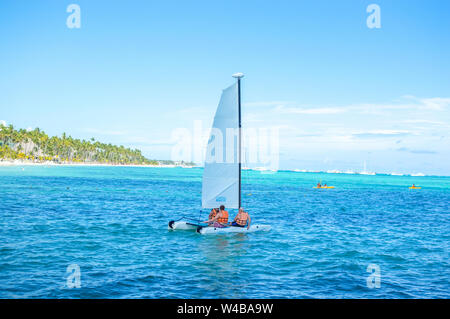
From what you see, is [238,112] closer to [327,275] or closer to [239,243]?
[239,243]

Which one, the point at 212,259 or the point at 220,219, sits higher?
the point at 220,219

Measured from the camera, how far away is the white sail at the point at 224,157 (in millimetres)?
27859

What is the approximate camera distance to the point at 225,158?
2867 centimetres

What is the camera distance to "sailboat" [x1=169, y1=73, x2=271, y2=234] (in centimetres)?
2786

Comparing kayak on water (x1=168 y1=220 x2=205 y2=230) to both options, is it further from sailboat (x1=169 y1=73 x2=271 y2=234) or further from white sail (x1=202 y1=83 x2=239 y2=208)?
white sail (x1=202 y1=83 x2=239 y2=208)

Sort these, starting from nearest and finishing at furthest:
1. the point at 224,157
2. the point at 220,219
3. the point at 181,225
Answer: the point at 220,219, the point at 224,157, the point at 181,225

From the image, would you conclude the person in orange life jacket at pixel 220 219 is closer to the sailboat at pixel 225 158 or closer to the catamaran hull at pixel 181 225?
the sailboat at pixel 225 158

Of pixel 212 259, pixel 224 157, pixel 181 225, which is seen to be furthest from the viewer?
pixel 181 225

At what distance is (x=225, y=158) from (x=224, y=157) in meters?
0.12

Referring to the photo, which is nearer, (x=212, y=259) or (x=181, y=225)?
(x=212, y=259)

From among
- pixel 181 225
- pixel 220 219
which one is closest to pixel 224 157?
pixel 220 219

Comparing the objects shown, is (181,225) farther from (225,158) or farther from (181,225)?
(225,158)

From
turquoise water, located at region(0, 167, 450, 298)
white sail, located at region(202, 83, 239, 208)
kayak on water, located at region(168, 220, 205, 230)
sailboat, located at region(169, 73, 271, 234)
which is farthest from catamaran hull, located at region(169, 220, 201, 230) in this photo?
white sail, located at region(202, 83, 239, 208)
